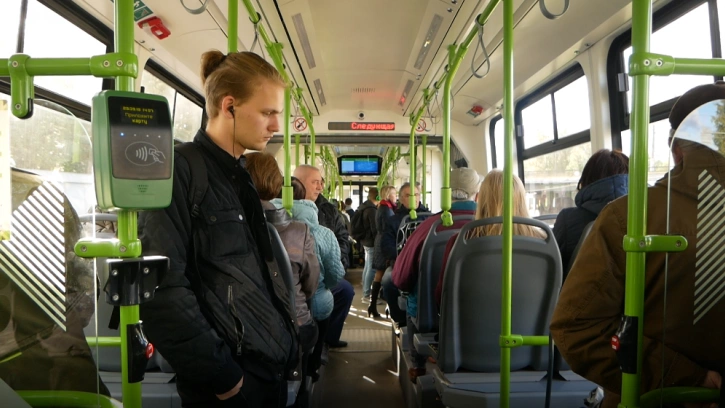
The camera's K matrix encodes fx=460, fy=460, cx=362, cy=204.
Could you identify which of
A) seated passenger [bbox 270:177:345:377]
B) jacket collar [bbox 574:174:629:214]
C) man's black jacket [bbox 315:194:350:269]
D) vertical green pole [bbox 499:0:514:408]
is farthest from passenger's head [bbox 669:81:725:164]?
man's black jacket [bbox 315:194:350:269]

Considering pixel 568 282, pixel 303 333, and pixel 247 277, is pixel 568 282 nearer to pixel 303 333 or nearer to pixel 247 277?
pixel 247 277

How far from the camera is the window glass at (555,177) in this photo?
15.6ft

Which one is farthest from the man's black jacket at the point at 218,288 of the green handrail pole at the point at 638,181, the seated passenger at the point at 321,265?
the seated passenger at the point at 321,265

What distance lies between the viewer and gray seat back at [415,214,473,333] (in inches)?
113

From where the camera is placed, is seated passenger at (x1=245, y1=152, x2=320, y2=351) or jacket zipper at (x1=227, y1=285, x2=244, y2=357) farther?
seated passenger at (x1=245, y1=152, x2=320, y2=351)

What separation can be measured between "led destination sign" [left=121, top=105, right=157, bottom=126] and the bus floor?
100 inches

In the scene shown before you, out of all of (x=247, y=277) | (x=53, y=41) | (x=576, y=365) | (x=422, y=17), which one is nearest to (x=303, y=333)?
(x=247, y=277)

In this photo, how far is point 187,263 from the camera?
1192mm

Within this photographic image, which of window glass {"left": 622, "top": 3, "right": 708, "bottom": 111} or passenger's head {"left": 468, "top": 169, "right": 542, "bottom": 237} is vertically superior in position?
window glass {"left": 622, "top": 3, "right": 708, "bottom": 111}

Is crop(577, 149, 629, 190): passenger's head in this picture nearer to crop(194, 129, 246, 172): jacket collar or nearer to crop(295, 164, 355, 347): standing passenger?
crop(194, 129, 246, 172): jacket collar

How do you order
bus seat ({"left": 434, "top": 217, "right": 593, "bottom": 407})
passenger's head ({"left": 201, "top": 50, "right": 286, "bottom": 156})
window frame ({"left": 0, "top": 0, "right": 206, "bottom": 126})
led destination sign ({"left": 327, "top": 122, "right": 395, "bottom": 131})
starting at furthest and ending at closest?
led destination sign ({"left": 327, "top": 122, "right": 395, "bottom": 131}) → window frame ({"left": 0, "top": 0, "right": 206, "bottom": 126}) → bus seat ({"left": 434, "top": 217, "right": 593, "bottom": 407}) → passenger's head ({"left": 201, "top": 50, "right": 286, "bottom": 156})

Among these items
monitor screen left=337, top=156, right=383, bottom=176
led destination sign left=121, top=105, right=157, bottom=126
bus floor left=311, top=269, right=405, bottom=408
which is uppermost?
monitor screen left=337, top=156, right=383, bottom=176

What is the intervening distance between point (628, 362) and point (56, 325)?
3.83ft

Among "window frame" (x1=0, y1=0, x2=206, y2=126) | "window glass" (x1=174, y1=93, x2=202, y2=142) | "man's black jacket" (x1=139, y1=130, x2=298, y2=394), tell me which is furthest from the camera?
"window glass" (x1=174, y1=93, x2=202, y2=142)
